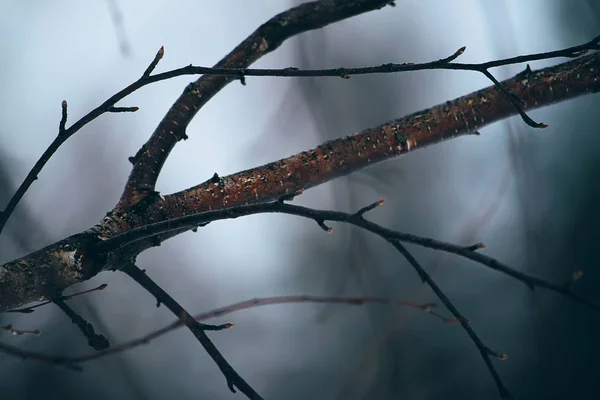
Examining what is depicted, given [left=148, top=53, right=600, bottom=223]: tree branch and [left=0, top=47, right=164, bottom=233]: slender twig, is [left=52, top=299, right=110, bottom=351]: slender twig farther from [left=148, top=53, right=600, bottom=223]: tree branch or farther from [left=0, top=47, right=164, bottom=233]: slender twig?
[left=148, top=53, right=600, bottom=223]: tree branch

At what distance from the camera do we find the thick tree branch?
1.17 m

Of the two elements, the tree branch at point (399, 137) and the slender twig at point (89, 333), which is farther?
the tree branch at point (399, 137)

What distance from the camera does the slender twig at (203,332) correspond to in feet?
2.69

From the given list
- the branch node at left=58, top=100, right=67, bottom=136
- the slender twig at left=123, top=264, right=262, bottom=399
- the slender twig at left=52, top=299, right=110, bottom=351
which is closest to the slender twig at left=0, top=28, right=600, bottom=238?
the branch node at left=58, top=100, right=67, bottom=136

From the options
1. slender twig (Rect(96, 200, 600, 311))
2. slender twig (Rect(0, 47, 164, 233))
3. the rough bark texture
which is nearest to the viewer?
slender twig (Rect(96, 200, 600, 311))

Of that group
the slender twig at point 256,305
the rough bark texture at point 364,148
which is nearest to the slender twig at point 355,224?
the slender twig at point 256,305

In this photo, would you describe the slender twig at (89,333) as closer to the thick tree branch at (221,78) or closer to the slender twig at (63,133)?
the slender twig at (63,133)

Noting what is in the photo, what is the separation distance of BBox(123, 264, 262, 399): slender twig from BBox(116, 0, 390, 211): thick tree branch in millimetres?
217

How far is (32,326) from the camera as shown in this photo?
352 centimetres

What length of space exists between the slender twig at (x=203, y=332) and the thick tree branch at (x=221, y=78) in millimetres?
217

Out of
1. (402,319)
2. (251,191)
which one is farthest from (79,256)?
(402,319)

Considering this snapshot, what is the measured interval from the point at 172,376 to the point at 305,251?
1.63m

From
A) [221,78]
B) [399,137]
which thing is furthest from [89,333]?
[399,137]

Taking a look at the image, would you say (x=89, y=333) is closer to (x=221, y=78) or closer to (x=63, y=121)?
(x=63, y=121)
